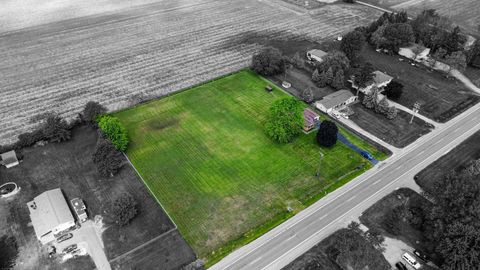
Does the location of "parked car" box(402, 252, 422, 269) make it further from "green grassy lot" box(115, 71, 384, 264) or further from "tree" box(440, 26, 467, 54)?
"tree" box(440, 26, 467, 54)

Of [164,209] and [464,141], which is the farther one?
[464,141]

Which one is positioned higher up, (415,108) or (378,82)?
(378,82)

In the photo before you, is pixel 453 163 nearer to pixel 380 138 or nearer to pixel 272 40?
pixel 380 138

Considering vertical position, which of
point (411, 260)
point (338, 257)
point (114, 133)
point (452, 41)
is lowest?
point (411, 260)

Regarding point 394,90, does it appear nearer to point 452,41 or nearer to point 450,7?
point 452,41

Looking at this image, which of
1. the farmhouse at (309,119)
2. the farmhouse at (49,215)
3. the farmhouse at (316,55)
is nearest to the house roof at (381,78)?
the farmhouse at (316,55)

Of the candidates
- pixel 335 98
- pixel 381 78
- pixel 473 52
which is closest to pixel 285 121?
pixel 335 98

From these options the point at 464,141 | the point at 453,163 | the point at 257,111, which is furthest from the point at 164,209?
the point at 464,141

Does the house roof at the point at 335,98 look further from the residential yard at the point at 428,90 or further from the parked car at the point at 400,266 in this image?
the parked car at the point at 400,266
